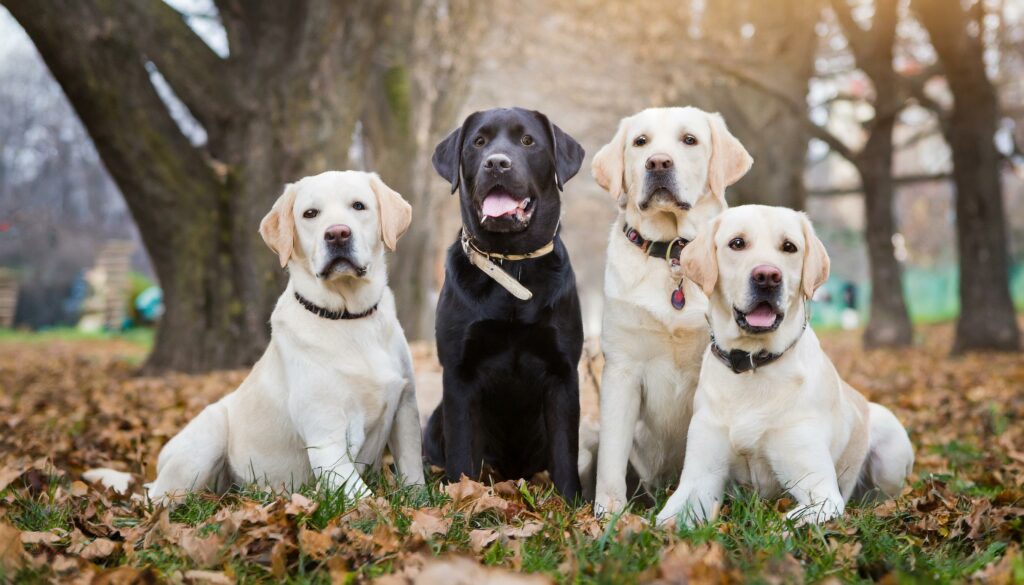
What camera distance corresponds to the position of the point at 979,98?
41.6ft

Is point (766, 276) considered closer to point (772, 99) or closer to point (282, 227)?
point (282, 227)

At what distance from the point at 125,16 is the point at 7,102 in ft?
84.8

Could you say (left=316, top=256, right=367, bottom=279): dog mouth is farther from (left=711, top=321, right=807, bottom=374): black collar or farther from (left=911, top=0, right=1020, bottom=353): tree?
(left=911, top=0, right=1020, bottom=353): tree

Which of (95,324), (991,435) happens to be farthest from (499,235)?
(95,324)

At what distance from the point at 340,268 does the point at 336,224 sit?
0.18 meters

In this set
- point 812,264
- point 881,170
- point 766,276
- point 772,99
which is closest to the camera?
point 766,276

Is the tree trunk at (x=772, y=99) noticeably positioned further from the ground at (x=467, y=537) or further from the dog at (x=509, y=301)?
the dog at (x=509, y=301)

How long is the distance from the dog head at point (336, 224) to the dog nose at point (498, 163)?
0.41 m

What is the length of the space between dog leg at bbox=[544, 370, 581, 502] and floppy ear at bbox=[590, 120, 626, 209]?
2.68 feet

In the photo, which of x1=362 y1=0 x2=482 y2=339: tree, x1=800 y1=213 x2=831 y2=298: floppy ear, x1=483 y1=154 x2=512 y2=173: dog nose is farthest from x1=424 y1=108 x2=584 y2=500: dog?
x1=362 y1=0 x2=482 y2=339: tree

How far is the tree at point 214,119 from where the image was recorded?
27.6ft

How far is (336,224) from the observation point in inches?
145

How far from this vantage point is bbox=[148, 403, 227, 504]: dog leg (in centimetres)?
390

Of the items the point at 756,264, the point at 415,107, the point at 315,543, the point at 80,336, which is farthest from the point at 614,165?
the point at 80,336
